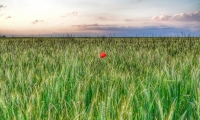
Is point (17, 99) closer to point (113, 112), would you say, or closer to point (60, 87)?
point (60, 87)

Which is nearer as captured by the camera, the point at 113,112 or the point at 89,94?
the point at 113,112

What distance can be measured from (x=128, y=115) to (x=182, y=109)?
0.76 meters

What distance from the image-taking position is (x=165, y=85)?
250 centimetres

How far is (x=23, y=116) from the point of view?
1.72m

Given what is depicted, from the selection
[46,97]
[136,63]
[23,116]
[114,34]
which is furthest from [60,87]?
[114,34]

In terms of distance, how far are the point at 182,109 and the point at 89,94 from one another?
0.88 meters

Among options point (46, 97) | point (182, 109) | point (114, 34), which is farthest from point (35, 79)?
point (114, 34)

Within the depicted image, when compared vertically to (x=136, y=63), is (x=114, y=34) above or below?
above

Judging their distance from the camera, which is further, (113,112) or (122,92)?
(122,92)

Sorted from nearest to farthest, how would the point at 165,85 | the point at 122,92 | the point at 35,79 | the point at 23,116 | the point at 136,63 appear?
1. the point at 23,116
2. the point at 165,85
3. the point at 122,92
4. the point at 35,79
5. the point at 136,63

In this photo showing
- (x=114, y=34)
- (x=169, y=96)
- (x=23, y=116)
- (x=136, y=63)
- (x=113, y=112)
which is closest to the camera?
(x=23, y=116)

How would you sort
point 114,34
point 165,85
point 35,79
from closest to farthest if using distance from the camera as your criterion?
1. point 165,85
2. point 35,79
3. point 114,34

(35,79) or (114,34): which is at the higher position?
(114,34)

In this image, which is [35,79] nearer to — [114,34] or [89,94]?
[89,94]
